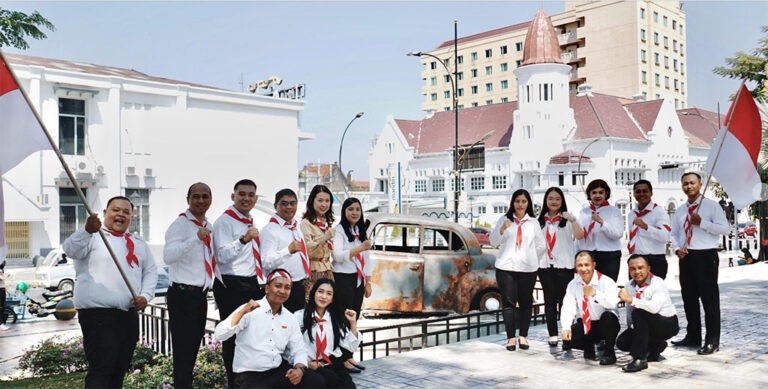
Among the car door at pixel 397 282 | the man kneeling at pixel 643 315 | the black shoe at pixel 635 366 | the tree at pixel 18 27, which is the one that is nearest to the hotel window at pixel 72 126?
the tree at pixel 18 27

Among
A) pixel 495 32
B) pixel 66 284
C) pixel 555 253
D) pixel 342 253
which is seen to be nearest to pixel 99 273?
pixel 342 253

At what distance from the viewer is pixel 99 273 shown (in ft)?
16.4

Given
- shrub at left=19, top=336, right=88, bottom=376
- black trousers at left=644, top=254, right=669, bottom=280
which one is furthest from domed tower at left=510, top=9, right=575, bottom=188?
shrub at left=19, top=336, right=88, bottom=376

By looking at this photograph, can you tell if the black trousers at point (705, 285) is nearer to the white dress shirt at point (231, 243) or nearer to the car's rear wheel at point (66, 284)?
the white dress shirt at point (231, 243)

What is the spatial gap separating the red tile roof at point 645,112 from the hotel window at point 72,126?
51.8 meters

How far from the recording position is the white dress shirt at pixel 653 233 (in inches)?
282

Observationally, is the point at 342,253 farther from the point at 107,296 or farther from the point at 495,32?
the point at 495,32

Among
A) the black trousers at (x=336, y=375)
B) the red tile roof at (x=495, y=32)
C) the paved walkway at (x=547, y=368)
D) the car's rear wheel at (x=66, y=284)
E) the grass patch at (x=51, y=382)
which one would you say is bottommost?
the car's rear wheel at (x=66, y=284)

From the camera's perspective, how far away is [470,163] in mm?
71062

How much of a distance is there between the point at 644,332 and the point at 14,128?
5941 mm

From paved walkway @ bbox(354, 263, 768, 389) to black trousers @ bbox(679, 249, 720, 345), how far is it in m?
0.33

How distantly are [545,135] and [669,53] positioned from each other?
27.6 m

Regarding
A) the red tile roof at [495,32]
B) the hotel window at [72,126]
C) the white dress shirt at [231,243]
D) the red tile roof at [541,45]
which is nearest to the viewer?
the white dress shirt at [231,243]

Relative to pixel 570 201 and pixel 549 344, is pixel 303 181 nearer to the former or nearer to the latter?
pixel 570 201
